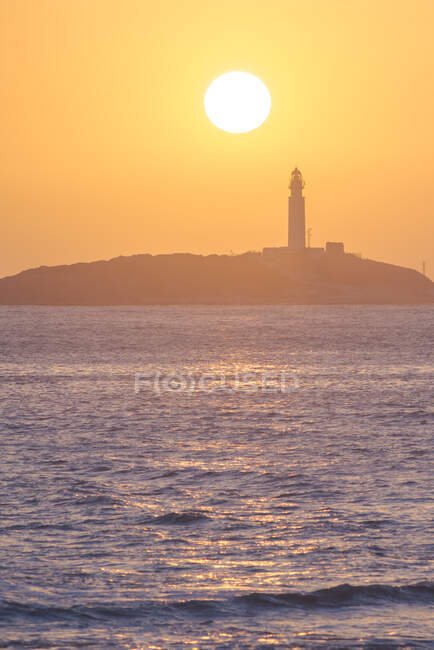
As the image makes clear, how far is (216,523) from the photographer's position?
17.1 meters

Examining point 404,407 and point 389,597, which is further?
point 404,407

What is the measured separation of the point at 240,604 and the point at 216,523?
3.92 metres

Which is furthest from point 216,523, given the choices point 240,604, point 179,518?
point 240,604

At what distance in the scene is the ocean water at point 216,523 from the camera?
12.6 metres

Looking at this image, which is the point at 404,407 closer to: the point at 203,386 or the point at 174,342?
the point at 203,386

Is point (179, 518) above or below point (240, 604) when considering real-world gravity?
above

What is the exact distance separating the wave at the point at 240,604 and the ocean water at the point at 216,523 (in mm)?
30

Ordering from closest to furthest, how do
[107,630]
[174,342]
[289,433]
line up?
[107,630] → [289,433] → [174,342]

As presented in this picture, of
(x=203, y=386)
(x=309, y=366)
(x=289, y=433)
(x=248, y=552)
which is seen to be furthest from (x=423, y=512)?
(x=309, y=366)

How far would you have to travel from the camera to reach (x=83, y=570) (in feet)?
47.3

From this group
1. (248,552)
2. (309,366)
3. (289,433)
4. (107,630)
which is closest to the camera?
(107,630)

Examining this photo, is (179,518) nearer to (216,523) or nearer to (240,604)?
(216,523)

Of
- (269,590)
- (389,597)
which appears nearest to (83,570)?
(269,590)

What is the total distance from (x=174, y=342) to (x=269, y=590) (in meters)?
78.8
